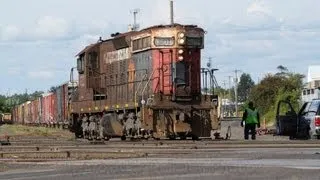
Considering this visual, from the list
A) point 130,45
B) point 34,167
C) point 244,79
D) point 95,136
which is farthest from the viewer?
point 244,79

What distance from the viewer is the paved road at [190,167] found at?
11059 millimetres

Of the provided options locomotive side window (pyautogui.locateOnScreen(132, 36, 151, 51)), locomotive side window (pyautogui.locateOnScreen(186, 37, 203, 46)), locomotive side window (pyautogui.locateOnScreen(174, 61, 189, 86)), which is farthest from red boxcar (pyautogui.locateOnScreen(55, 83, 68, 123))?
locomotive side window (pyautogui.locateOnScreen(186, 37, 203, 46))

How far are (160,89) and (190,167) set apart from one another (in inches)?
522

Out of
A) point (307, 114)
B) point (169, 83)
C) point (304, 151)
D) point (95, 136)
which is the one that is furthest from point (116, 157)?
point (95, 136)

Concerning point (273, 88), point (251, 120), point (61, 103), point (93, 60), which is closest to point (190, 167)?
point (251, 120)

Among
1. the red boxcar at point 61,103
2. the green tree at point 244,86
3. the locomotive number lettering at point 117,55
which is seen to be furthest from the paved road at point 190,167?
the green tree at point 244,86

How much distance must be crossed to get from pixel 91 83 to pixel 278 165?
64.6 ft

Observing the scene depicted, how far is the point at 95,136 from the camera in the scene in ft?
97.9

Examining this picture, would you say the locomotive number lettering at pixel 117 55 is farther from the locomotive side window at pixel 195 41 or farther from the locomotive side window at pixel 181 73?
the locomotive side window at pixel 195 41

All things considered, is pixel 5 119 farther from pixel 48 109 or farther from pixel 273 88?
pixel 48 109

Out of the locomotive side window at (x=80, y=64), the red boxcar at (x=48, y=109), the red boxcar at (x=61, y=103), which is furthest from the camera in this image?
the red boxcar at (x=48, y=109)

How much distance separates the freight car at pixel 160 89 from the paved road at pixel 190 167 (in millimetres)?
8607

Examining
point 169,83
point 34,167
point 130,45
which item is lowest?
point 34,167

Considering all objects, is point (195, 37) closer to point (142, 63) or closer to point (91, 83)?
point (142, 63)
